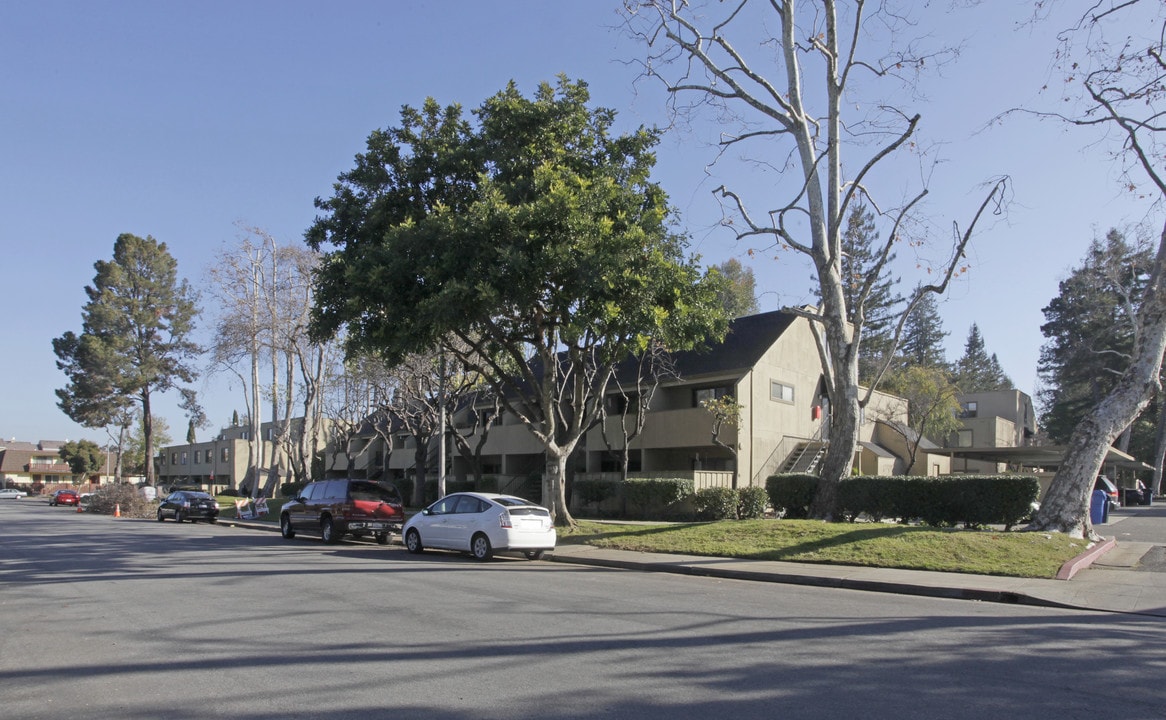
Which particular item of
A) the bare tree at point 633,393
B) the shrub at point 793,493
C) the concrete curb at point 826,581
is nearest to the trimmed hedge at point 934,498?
the shrub at point 793,493

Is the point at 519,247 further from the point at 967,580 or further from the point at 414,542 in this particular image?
the point at 967,580

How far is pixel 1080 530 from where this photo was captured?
17.3 m

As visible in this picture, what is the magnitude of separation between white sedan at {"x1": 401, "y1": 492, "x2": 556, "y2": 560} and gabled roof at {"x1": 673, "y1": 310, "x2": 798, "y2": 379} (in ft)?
45.2

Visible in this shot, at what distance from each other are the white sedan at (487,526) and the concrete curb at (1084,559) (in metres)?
9.72

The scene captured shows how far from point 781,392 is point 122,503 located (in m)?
35.7

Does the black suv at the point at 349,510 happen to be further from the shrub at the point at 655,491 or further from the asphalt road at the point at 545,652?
the shrub at the point at 655,491

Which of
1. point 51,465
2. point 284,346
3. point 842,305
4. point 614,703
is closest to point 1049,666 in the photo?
point 614,703

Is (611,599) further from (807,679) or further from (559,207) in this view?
(559,207)

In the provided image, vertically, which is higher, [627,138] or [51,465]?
[627,138]

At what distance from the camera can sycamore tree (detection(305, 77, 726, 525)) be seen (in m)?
17.9

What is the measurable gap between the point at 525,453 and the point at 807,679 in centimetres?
3251

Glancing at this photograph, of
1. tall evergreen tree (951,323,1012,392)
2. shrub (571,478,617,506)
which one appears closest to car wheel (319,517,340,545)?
shrub (571,478,617,506)

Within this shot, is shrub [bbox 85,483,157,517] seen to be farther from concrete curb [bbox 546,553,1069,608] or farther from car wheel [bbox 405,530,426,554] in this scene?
concrete curb [bbox 546,553,1069,608]

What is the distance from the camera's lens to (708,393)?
3191cm
